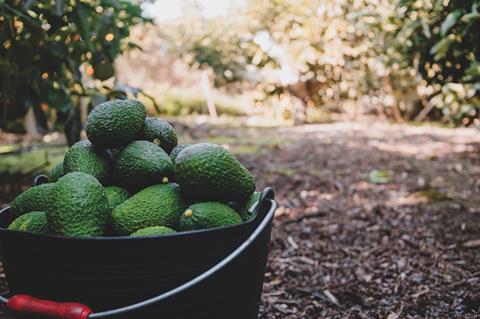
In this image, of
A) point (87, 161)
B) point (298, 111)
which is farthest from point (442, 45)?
point (298, 111)

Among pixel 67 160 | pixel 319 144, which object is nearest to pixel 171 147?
pixel 67 160

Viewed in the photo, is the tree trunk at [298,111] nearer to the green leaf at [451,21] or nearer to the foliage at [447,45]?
the foliage at [447,45]

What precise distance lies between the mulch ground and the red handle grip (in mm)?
1211

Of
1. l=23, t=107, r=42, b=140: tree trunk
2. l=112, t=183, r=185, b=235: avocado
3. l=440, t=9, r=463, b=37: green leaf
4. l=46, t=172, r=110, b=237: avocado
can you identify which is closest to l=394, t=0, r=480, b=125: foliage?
l=440, t=9, r=463, b=37: green leaf

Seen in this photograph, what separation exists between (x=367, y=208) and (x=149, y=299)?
3008 millimetres

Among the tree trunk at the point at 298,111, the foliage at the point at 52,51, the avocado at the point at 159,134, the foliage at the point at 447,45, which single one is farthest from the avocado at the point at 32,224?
the tree trunk at the point at 298,111

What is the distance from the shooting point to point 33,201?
132 centimetres

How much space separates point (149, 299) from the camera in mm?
1055

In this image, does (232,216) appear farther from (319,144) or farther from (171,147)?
(319,144)

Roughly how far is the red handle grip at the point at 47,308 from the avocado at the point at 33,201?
307 mm

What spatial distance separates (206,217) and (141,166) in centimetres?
31

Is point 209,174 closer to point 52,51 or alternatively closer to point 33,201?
point 33,201

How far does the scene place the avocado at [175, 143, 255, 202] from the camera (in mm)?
1274

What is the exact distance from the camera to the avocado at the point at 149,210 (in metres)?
1.20
